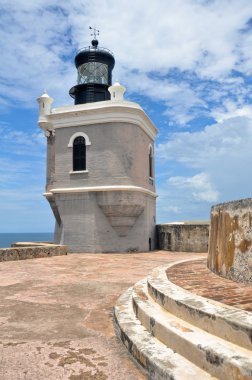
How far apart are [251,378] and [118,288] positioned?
4893 mm

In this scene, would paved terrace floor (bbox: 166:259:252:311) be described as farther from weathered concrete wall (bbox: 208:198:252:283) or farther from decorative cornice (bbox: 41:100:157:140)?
decorative cornice (bbox: 41:100:157:140)

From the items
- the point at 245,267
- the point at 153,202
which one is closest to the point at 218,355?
the point at 245,267

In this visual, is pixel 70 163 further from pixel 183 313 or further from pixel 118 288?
pixel 183 313

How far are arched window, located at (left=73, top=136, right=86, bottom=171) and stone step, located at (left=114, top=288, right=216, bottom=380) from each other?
1315 centimetres

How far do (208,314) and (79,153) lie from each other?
1475 cm

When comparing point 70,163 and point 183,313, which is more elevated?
point 70,163

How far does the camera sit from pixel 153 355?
315 cm

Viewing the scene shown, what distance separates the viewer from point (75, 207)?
1672cm

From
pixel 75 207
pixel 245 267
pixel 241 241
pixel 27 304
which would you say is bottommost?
pixel 27 304

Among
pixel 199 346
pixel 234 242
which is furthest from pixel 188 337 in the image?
pixel 234 242

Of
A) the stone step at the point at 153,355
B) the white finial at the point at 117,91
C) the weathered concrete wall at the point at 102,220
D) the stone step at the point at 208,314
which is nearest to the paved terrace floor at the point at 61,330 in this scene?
the stone step at the point at 153,355

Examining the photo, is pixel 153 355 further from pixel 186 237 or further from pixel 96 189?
pixel 186 237

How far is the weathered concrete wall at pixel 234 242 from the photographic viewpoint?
4.33 m

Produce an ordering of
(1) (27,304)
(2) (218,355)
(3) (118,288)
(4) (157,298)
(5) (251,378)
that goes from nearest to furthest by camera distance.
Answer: (5) (251,378) < (2) (218,355) < (4) (157,298) < (1) (27,304) < (3) (118,288)
